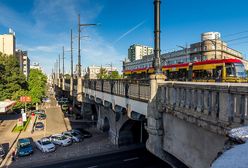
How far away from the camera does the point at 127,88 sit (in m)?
13.9

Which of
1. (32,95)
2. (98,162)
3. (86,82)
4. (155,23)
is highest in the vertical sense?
(155,23)

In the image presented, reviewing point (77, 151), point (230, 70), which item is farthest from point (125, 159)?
point (230, 70)

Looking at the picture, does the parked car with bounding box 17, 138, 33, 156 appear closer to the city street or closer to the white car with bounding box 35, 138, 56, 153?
the city street

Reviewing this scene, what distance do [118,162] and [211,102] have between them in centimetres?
2258

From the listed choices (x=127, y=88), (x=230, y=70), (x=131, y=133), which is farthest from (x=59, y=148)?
(x=230, y=70)

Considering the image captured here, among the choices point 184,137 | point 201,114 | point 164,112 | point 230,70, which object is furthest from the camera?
point 230,70

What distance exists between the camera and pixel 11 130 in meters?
39.5

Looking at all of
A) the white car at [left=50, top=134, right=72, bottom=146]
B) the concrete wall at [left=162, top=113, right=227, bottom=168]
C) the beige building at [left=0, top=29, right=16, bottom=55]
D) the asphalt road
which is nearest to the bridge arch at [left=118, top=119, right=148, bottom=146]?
the asphalt road

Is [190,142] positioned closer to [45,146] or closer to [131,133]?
[131,133]

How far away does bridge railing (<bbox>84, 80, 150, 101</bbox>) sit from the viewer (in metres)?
10.9

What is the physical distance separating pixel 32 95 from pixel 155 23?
4740 centimetres

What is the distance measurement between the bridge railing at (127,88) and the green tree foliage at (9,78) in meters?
26.5

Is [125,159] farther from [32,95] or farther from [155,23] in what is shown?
[32,95]

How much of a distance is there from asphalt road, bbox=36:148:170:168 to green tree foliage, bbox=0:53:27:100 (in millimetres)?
21993
